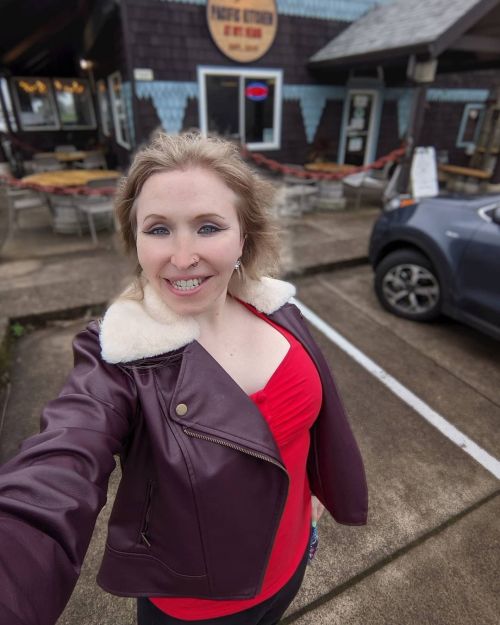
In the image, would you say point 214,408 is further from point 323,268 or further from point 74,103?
point 74,103

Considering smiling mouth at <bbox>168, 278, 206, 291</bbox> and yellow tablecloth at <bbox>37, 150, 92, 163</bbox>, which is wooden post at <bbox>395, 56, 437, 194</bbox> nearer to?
smiling mouth at <bbox>168, 278, 206, 291</bbox>

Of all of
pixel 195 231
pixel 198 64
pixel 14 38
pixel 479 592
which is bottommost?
pixel 479 592

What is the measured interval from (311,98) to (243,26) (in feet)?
7.16

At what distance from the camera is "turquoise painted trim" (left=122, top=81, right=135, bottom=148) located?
765cm

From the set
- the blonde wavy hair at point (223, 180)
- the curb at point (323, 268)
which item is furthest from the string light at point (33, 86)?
the blonde wavy hair at point (223, 180)

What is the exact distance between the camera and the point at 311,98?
30.2 ft

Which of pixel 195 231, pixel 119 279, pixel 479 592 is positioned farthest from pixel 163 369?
pixel 119 279

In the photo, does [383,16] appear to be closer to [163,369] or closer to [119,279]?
[119,279]

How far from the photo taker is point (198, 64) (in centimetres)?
777

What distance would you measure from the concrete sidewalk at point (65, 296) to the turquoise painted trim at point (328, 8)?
172 inches

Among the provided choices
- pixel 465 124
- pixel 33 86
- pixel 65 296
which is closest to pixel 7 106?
pixel 33 86

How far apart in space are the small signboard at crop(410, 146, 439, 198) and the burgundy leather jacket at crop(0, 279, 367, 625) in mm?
7252

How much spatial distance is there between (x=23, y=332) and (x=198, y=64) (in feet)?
21.3

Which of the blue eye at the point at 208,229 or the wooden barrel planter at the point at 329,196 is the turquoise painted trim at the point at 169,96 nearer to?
the wooden barrel planter at the point at 329,196
